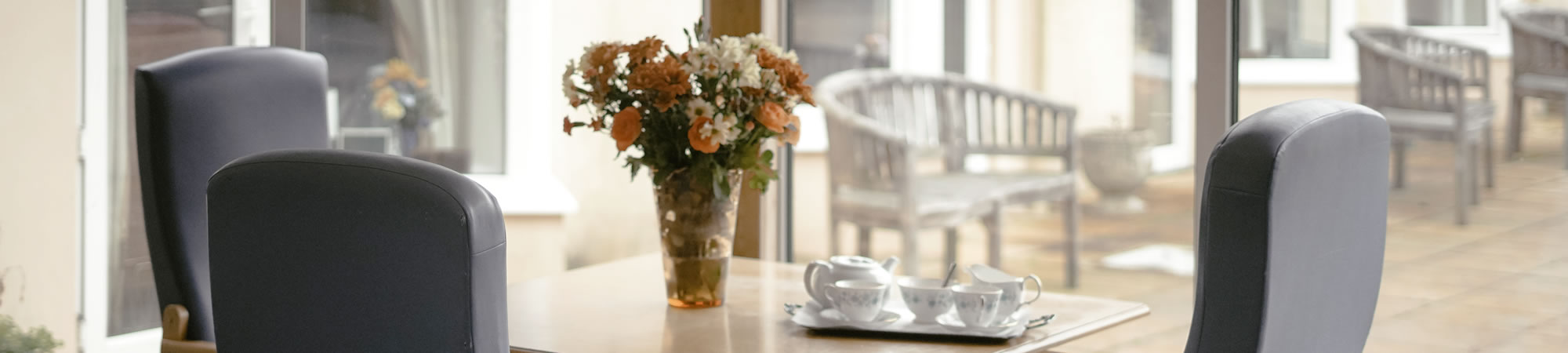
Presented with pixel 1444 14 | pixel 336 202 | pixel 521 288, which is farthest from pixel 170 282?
pixel 1444 14

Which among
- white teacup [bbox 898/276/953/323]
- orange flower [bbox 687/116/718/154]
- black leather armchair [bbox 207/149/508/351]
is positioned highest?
A: orange flower [bbox 687/116/718/154]

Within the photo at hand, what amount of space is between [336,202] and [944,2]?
2.36 m

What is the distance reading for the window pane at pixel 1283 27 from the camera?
2.64 meters

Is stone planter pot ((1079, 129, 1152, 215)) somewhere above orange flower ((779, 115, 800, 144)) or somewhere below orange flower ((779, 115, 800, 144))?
below

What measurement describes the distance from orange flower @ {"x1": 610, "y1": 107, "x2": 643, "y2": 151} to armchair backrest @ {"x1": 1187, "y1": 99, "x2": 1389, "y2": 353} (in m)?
0.79

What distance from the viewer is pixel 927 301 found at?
177 cm

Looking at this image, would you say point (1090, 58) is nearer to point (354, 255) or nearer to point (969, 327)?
point (969, 327)

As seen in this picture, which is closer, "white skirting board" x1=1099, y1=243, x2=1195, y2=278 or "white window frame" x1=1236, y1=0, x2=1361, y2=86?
"white window frame" x1=1236, y1=0, x2=1361, y2=86

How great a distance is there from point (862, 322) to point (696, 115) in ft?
1.18

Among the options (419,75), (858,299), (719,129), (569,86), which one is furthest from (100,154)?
(858,299)

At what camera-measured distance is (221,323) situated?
1.18 meters

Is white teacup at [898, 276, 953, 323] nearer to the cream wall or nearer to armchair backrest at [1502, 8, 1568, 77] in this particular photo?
armchair backrest at [1502, 8, 1568, 77]

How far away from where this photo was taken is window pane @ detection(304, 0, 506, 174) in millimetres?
3369

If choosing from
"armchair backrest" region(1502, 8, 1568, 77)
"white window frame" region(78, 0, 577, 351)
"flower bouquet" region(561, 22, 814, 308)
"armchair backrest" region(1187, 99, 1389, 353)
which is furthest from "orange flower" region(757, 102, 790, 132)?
"armchair backrest" region(1502, 8, 1568, 77)
